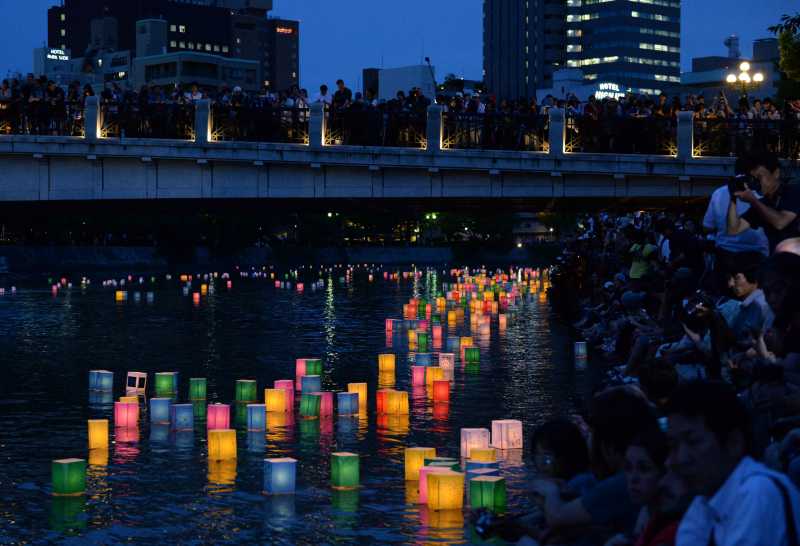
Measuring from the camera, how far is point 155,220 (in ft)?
311

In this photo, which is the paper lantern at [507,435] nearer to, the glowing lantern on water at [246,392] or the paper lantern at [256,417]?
the paper lantern at [256,417]

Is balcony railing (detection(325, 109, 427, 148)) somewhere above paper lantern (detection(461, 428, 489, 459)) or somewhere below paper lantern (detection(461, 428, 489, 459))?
above

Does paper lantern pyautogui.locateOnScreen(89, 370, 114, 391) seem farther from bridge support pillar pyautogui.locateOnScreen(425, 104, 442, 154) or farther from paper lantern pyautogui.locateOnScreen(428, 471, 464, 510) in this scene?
bridge support pillar pyautogui.locateOnScreen(425, 104, 442, 154)

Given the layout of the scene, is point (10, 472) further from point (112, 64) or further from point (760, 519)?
point (112, 64)

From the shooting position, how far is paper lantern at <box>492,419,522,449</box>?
15016 millimetres

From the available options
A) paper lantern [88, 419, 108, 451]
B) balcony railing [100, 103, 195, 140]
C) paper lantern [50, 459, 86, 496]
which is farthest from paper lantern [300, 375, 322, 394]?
balcony railing [100, 103, 195, 140]

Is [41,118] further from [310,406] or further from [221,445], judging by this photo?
[221,445]

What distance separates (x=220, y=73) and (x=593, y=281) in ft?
481

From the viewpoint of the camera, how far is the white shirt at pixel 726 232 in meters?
13.4

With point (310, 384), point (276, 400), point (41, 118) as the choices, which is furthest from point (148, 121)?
point (276, 400)

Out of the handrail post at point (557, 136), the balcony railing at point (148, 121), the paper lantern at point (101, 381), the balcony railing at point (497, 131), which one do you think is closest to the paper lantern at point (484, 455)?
the paper lantern at point (101, 381)

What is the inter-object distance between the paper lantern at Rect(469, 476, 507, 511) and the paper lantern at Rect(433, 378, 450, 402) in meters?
7.49

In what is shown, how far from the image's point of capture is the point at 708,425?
17.8ft

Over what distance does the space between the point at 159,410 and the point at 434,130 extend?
23259 millimetres
